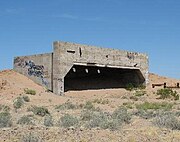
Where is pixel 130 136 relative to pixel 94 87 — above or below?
below

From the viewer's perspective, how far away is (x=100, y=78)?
4859 cm

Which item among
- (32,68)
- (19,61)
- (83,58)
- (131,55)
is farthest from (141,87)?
(19,61)

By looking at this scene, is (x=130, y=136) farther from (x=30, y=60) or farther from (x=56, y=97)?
(x=30, y=60)

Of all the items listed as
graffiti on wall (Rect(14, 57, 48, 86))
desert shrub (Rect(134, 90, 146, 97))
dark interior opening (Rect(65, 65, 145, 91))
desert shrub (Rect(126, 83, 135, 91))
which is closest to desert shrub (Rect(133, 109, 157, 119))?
graffiti on wall (Rect(14, 57, 48, 86))

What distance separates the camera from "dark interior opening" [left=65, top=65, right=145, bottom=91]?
44.2 m

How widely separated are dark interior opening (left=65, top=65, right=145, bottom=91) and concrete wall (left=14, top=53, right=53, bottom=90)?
430 centimetres

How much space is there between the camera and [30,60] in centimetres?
4066

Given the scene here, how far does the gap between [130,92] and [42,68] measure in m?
10.6

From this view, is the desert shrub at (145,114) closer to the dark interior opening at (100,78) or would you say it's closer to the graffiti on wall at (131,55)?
the dark interior opening at (100,78)

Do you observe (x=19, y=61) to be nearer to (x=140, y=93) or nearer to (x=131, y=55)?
(x=131, y=55)

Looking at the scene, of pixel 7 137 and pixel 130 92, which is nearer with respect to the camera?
pixel 7 137

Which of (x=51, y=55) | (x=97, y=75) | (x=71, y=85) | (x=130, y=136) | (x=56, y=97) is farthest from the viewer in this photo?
(x=97, y=75)

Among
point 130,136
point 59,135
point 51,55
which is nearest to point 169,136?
point 130,136

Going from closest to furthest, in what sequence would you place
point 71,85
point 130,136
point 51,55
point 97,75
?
point 130,136 < point 51,55 < point 71,85 < point 97,75
